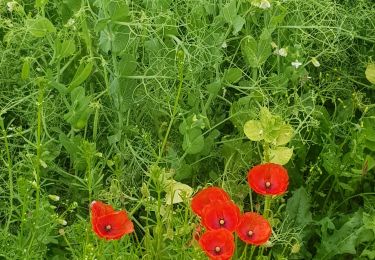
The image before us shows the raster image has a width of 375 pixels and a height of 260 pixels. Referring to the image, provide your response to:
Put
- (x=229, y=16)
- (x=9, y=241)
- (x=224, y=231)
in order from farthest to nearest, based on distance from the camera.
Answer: (x=229, y=16) → (x=9, y=241) → (x=224, y=231)

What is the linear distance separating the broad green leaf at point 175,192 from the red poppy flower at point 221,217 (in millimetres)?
84

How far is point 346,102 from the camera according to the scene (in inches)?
100

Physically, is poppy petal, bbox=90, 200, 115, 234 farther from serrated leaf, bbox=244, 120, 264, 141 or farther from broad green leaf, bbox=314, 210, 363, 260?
broad green leaf, bbox=314, 210, 363, 260

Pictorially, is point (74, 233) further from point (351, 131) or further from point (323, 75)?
point (323, 75)

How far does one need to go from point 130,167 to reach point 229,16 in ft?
1.59

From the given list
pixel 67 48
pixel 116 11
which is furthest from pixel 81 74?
pixel 116 11

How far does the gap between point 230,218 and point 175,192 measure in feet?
1.15

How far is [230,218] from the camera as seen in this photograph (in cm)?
180

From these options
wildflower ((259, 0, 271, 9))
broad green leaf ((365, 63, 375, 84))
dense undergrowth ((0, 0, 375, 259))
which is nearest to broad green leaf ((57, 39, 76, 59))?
dense undergrowth ((0, 0, 375, 259))

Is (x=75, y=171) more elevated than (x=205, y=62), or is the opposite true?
(x=205, y=62)

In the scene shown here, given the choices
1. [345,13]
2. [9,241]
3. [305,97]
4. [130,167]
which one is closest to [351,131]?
[305,97]

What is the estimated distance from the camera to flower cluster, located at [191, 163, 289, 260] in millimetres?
1727

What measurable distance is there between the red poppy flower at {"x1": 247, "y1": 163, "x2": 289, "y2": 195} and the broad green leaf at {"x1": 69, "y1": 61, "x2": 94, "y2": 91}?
485 millimetres

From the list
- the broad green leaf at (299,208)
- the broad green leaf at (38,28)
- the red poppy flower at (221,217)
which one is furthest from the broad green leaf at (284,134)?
the broad green leaf at (38,28)
